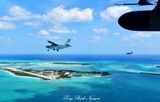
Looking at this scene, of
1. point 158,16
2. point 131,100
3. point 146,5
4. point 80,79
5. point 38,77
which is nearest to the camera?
point 146,5

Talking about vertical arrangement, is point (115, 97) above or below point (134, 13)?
below

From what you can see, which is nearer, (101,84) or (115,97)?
(115,97)

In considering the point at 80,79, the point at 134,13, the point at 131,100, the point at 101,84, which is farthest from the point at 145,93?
the point at 134,13

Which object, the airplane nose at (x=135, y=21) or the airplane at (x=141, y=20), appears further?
the airplane nose at (x=135, y=21)

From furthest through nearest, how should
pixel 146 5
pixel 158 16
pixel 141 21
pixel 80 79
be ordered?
pixel 80 79
pixel 141 21
pixel 158 16
pixel 146 5

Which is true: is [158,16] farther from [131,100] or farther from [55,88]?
[55,88]

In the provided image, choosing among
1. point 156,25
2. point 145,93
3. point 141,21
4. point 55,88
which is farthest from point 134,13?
point 55,88

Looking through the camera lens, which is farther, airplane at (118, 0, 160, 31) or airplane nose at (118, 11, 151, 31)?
airplane nose at (118, 11, 151, 31)
